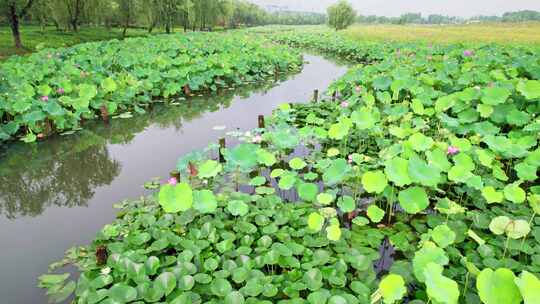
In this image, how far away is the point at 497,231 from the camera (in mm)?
2133

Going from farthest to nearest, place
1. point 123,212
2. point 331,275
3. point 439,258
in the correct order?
point 123,212 → point 331,275 → point 439,258

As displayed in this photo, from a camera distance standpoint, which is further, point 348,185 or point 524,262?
point 348,185

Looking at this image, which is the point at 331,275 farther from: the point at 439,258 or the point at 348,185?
the point at 348,185

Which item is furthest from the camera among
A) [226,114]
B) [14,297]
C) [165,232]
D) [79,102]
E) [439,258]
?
[226,114]

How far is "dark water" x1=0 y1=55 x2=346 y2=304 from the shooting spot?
273cm

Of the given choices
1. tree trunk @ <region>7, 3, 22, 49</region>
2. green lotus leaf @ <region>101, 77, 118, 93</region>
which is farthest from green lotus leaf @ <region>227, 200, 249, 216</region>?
tree trunk @ <region>7, 3, 22, 49</region>

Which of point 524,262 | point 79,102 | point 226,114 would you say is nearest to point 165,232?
point 524,262

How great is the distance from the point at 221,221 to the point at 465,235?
1.83 m

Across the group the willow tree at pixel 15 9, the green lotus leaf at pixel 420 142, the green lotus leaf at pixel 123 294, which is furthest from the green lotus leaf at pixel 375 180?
the willow tree at pixel 15 9

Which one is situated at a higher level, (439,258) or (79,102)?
(79,102)

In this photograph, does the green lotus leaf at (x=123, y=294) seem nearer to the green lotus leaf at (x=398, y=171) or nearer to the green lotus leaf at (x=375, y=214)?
the green lotus leaf at (x=375, y=214)

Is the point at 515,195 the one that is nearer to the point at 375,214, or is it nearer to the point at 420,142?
the point at 420,142

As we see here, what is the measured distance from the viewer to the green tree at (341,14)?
154 ft

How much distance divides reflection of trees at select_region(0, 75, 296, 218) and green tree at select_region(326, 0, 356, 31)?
45877 mm
